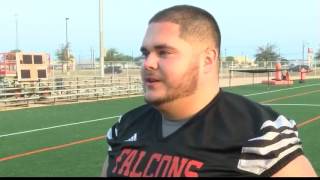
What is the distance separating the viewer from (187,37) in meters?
2.02

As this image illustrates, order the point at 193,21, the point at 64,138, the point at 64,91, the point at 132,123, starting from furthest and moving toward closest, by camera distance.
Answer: the point at 64,91
the point at 64,138
the point at 132,123
the point at 193,21

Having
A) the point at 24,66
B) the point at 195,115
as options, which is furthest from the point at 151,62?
the point at 24,66

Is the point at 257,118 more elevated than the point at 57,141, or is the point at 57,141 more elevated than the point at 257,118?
the point at 257,118

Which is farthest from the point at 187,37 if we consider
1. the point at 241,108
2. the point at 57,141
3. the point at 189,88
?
the point at 57,141

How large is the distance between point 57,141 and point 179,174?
29.0 feet

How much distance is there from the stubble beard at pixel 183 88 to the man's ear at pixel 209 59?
1.9 inches

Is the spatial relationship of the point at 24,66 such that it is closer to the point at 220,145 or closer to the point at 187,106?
the point at 187,106

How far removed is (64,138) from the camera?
35.9ft

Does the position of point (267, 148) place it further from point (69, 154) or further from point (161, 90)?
point (69, 154)

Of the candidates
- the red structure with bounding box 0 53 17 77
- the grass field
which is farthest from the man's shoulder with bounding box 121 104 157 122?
the red structure with bounding box 0 53 17 77

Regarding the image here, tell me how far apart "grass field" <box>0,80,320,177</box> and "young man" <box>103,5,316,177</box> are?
546 cm

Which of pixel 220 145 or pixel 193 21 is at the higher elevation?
pixel 193 21

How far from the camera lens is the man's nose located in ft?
6.63

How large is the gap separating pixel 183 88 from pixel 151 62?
155 mm
